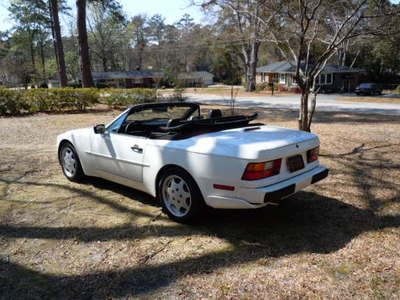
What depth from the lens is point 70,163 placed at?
5273mm

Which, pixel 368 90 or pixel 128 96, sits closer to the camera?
pixel 128 96

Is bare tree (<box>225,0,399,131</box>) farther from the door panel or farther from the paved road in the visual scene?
the paved road

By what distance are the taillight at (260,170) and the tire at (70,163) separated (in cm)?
281

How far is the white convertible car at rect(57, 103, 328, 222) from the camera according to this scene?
3264 millimetres

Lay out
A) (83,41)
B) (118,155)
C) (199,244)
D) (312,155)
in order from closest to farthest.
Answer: (199,244) < (312,155) < (118,155) < (83,41)

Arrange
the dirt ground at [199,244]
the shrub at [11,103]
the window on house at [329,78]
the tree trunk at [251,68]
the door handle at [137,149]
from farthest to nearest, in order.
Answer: the window on house at [329,78], the tree trunk at [251,68], the shrub at [11,103], the door handle at [137,149], the dirt ground at [199,244]

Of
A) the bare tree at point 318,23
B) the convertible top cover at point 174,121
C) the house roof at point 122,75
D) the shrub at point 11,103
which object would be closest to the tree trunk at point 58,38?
the shrub at point 11,103

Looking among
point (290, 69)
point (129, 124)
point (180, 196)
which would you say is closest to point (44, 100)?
point (129, 124)

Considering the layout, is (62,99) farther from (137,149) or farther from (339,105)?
(339,105)

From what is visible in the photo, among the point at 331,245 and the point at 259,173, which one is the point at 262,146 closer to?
the point at 259,173

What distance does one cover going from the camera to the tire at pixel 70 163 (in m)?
5.14

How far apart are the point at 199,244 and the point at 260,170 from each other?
88 centimetres

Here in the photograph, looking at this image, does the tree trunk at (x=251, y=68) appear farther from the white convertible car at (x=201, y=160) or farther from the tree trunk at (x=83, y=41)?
the white convertible car at (x=201, y=160)

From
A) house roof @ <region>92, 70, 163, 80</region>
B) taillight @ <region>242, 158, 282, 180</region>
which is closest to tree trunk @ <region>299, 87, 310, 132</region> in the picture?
taillight @ <region>242, 158, 282, 180</region>
